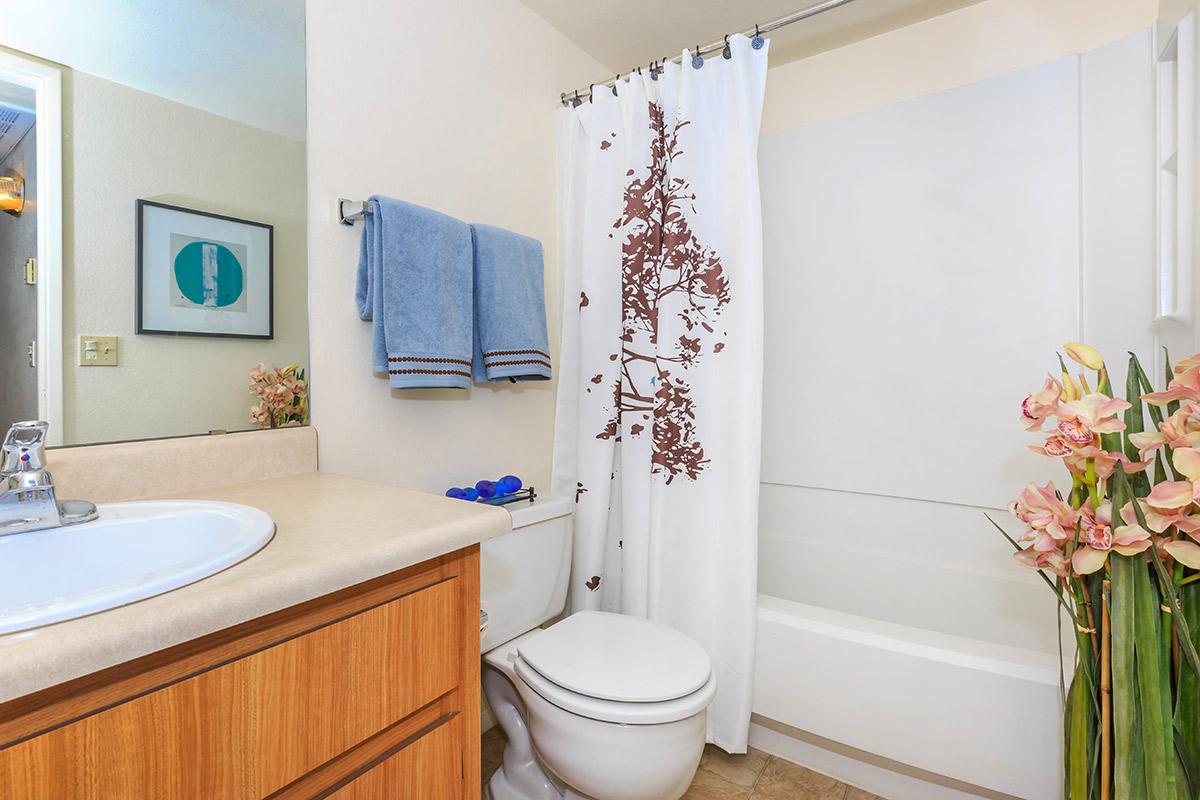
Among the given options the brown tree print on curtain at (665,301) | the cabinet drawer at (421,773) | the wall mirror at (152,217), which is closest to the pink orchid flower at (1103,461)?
the brown tree print on curtain at (665,301)

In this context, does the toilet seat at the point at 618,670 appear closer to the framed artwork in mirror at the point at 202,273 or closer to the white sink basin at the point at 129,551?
the white sink basin at the point at 129,551

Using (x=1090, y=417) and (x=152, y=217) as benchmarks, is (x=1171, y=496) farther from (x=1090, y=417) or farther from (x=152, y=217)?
(x=152, y=217)

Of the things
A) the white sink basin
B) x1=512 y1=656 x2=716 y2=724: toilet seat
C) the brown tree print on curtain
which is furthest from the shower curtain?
the white sink basin

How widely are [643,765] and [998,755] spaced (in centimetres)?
86

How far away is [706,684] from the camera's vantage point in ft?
4.17

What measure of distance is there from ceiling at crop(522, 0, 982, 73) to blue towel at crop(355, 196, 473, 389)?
40.0 inches

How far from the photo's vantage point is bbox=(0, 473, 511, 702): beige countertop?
51 cm

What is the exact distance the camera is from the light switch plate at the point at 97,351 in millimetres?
1003

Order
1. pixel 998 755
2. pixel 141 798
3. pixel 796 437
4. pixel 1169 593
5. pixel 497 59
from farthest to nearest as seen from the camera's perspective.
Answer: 1. pixel 796 437
2. pixel 497 59
3. pixel 998 755
4. pixel 1169 593
5. pixel 141 798

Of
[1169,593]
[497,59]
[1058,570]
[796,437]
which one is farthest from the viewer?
[796,437]

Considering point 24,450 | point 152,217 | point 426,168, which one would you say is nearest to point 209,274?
point 152,217

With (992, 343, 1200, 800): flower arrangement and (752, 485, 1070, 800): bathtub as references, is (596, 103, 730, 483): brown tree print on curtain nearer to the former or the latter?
(752, 485, 1070, 800): bathtub

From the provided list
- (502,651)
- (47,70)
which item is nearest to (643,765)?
(502,651)

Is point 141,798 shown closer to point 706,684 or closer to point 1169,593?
point 706,684
